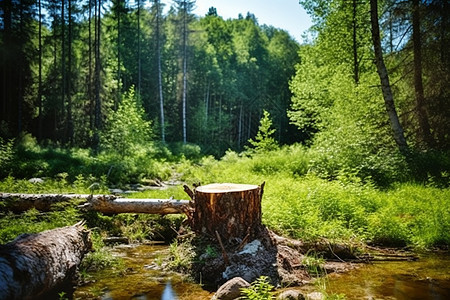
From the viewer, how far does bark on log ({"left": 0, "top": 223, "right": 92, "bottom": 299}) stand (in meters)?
3.56

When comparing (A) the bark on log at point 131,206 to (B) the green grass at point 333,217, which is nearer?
(B) the green grass at point 333,217

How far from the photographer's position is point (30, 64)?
95.1ft

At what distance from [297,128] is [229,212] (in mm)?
17944

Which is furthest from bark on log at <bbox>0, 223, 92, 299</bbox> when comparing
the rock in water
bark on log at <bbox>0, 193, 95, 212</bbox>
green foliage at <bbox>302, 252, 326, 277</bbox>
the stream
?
green foliage at <bbox>302, 252, 326, 277</bbox>

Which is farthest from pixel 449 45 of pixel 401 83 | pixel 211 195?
pixel 211 195

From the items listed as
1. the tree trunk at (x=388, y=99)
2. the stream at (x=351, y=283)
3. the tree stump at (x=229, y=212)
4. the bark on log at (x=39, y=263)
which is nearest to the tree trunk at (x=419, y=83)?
the tree trunk at (x=388, y=99)

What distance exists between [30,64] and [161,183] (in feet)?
69.7

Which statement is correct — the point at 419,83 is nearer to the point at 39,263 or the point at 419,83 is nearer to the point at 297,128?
the point at 297,128

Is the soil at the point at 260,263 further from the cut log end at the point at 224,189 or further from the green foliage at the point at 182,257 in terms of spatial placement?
the cut log end at the point at 224,189

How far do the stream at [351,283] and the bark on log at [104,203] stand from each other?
5.69ft

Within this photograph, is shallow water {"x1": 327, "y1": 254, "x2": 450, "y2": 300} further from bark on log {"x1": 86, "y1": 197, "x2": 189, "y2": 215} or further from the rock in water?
bark on log {"x1": 86, "y1": 197, "x2": 189, "y2": 215}

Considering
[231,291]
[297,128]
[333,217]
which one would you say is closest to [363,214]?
[333,217]

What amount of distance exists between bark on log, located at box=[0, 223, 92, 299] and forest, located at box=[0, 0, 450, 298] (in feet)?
5.08

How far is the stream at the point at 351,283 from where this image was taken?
457 cm
